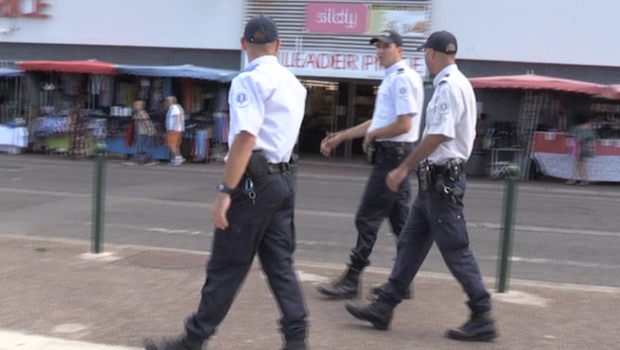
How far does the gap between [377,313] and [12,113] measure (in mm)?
19666

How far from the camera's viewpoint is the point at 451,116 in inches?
203

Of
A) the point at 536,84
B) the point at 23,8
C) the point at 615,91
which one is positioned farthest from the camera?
the point at 23,8

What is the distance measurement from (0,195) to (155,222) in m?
3.79

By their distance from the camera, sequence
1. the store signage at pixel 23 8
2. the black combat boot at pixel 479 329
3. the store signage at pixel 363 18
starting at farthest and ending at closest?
the store signage at pixel 23 8 < the store signage at pixel 363 18 < the black combat boot at pixel 479 329

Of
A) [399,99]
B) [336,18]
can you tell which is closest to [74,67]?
[336,18]

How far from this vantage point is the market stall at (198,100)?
20.4 meters

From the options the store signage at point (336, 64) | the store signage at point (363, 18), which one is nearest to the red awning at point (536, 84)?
the store signage at point (336, 64)

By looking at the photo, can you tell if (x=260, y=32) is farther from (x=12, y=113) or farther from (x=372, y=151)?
(x=12, y=113)

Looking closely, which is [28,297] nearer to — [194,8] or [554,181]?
[554,181]

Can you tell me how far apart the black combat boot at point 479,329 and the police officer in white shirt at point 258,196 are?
3.79 feet

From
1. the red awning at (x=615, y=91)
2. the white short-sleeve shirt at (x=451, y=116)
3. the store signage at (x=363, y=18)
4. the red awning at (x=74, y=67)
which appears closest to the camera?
the white short-sleeve shirt at (x=451, y=116)

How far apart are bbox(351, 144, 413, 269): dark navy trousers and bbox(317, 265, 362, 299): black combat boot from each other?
3.0 inches

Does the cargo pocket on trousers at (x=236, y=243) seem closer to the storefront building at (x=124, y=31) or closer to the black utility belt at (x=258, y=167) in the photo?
the black utility belt at (x=258, y=167)

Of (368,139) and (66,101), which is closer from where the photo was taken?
(368,139)
